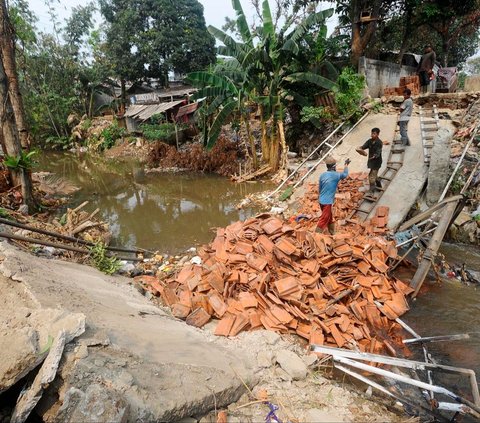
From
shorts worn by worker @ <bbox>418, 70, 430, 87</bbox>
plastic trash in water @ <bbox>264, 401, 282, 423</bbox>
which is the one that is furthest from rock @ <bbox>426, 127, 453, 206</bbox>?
shorts worn by worker @ <bbox>418, 70, 430, 87</bbox>

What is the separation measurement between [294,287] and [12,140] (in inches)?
334

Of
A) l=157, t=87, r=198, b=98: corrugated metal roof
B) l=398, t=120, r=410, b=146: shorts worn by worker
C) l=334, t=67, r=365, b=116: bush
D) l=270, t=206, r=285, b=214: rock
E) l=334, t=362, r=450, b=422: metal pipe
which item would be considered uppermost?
l=157, t=87, r=198, b=98: corrugated metal roof

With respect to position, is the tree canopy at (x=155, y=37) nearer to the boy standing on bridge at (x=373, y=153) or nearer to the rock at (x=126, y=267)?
the boy standing on bridge at (x=373, y=153)

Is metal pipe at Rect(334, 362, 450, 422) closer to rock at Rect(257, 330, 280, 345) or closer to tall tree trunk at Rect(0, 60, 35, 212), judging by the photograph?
rock at Rect(257, 330, 280, 345)

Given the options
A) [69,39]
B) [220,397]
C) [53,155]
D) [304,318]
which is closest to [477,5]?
[304,318]

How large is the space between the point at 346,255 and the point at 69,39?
105ft

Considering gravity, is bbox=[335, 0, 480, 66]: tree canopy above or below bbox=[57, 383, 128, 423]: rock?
above

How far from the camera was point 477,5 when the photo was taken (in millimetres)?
13398

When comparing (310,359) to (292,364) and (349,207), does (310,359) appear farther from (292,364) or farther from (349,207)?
(349,207)

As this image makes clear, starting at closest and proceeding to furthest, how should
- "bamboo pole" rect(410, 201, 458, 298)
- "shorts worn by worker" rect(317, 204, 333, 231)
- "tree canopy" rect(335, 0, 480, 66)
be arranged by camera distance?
"bamboo pole" rect(410, 201, 458, 298) → "shorts worn by worker" rect(317, 204, 333, 231) → "tree canopy" rect(335, 0, 480, 66)

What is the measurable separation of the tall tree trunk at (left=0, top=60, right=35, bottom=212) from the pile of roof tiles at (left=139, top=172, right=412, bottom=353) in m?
5.80

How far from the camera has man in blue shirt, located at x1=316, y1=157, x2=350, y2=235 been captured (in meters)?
5.48

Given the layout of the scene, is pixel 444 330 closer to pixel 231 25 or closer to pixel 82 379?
pixel 82 379

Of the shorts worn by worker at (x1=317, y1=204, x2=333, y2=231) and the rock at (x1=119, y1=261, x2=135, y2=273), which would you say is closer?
the rock at (x1=119, y1=261, x2=135, y2=273)
